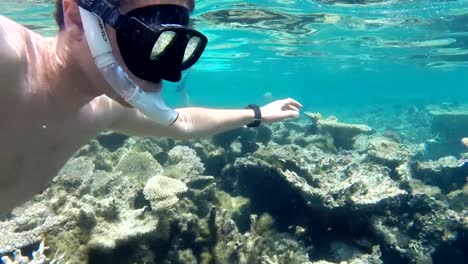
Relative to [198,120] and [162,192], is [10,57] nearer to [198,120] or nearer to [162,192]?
[198,120]

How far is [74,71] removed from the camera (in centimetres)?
235

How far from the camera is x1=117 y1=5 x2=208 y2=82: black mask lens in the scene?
2117mm

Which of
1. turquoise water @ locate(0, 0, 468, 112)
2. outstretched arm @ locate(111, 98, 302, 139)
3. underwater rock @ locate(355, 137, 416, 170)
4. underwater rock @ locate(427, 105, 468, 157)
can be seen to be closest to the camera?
outstretched arm @ locate(111, 98, 302, 139)

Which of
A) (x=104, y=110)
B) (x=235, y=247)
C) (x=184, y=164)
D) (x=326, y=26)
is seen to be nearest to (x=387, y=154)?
(x=184, y=164)

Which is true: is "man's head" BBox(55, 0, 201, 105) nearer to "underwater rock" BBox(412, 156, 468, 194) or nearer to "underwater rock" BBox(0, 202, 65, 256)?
"underwater rock" BBox(0, 202, 65, 256)

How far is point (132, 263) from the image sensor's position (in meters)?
4.02

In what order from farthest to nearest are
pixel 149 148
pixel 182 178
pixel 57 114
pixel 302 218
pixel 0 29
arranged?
pixel 149 148 → pixel 182 178 → pixel 302 218 → pixel 57 114 → pixel 0 29

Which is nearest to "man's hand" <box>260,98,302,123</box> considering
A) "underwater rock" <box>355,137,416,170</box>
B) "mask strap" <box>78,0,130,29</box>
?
"mask strap" <box>78,0,130,29</box>

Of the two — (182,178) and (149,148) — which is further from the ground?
(182,178)

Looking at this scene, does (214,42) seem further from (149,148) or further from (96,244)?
(96,244)

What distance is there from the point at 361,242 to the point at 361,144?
8.03 m

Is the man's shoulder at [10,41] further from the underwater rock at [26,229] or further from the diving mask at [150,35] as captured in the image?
the underwater rock at [26,229]

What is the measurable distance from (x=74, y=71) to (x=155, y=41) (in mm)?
586

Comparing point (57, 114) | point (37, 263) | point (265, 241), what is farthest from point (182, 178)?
point (57, 114)
